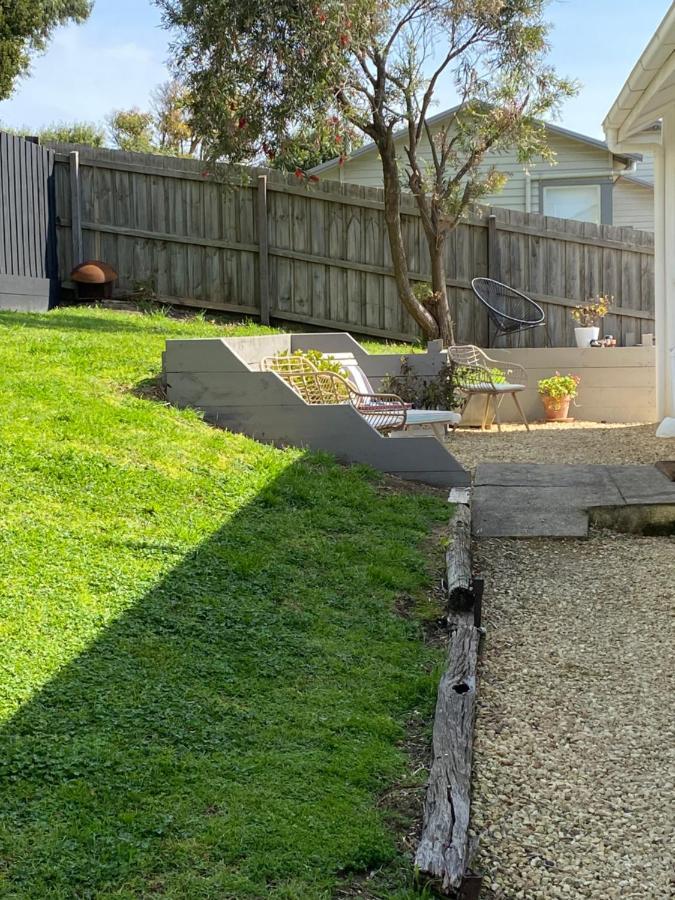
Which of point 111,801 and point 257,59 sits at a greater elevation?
point 257,59

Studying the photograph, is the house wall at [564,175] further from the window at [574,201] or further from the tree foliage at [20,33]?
the tree foliage at [20,33]

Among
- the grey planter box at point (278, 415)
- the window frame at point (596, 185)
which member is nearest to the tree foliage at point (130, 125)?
the window frame at point (596, 185)

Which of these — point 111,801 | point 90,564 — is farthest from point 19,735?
point 90,564

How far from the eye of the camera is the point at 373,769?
3.09 meters

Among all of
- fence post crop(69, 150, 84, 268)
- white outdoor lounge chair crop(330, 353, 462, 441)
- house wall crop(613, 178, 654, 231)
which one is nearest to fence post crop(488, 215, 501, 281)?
white outdoor lounge chair crop(330, 353, 462, 441)

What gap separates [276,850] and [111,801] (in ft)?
1.44

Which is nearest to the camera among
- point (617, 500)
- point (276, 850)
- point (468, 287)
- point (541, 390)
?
point (276, 850)

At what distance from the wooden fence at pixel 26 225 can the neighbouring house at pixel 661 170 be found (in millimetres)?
5888

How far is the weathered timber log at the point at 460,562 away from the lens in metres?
4.41

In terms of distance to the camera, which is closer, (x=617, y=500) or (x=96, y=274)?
(x=617, y=500)

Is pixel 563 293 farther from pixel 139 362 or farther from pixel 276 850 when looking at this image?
pixel 276 850

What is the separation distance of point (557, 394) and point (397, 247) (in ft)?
7.91

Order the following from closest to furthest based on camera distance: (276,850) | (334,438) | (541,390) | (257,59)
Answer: (276,850) < (334,438) < (257,59) < (541,390)

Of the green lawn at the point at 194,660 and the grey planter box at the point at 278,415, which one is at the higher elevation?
the grey planter box at the point at 278,415
